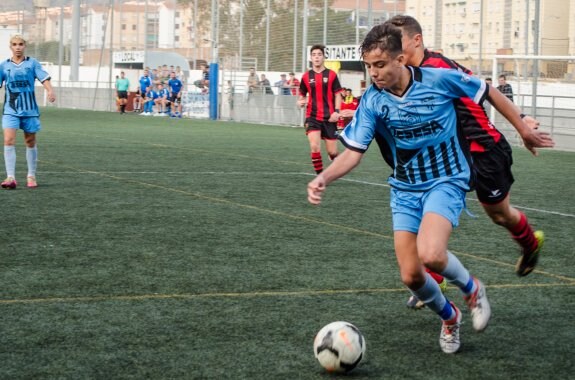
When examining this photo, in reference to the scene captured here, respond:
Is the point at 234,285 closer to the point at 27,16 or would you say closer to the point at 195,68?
the point at 195,68

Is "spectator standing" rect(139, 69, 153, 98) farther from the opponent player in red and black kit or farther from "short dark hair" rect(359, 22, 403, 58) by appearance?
"short dark hair" rect(359, 22, 403, 58)

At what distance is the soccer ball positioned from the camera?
15.4ft

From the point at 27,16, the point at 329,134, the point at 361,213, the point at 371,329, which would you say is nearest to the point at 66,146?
the point at 329,134

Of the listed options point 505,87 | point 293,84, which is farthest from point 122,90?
point 505,87

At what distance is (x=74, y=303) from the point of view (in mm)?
6188

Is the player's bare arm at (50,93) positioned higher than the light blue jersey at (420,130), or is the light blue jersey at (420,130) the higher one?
the player's bare arm at (50,93)

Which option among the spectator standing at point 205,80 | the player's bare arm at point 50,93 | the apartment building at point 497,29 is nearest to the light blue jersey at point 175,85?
the spectator standing at point 205,80

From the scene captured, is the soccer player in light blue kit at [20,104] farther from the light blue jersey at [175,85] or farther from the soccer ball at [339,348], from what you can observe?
the light blue jersey at [175,85]

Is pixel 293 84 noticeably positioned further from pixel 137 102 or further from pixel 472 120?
pixel 472 120

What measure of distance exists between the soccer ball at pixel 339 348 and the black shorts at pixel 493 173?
2103 millimetres

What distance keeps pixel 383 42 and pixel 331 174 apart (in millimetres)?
704

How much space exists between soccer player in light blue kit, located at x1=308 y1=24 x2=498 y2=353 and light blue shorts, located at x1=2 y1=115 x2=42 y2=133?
8564 millimetres

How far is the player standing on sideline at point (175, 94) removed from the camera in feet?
142

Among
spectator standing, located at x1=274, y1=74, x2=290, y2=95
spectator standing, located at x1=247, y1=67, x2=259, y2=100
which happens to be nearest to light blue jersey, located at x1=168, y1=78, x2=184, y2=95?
spectator standing, located at x1=247, y1=67, x2=259, y2=100
